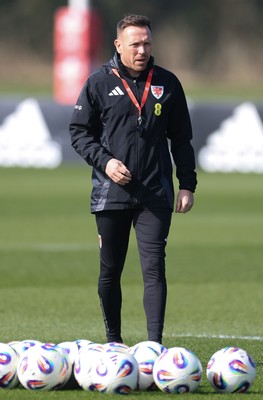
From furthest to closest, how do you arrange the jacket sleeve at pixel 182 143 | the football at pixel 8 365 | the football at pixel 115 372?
the jacket sleeve at pixel 182 143 < the football at pixel 8 365 < the football at pixel 115 372

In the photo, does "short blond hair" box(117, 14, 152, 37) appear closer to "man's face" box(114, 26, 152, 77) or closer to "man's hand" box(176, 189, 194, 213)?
"man's face" box(114, 26, 152, 77)

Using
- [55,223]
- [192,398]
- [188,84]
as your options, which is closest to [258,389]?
[192,398]

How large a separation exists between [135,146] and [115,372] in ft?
5.70

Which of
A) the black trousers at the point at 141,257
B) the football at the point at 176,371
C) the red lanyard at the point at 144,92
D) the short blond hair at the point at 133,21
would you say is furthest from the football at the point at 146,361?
the short blond hair at the point at 133,21

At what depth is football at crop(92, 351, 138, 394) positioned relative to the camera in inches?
280

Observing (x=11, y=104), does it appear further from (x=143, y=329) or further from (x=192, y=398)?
(x=192, y=398)

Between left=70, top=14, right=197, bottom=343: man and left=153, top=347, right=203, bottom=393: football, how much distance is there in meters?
1.00

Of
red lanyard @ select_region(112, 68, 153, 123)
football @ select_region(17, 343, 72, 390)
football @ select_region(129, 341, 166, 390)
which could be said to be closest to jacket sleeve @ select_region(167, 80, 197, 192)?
red lanyard @ select_region(112, 68, 153, 123)

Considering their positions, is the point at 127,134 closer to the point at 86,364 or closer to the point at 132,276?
the point at 86,364

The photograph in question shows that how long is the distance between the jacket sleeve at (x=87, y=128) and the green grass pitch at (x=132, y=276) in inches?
62.9

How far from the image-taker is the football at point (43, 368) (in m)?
7.19

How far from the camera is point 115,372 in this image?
7121 millimetres

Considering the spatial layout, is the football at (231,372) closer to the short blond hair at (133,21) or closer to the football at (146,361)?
the football at (146,361)

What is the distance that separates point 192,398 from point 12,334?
9.65ft
